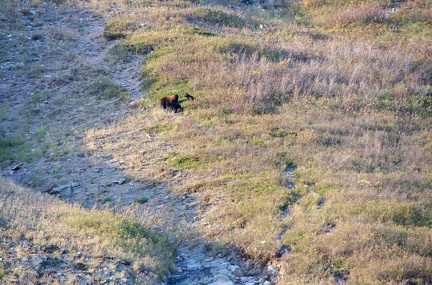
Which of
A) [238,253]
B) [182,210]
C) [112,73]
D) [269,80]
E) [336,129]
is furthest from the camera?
[112,73]

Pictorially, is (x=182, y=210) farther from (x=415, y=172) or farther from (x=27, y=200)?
(x=415, y=172)

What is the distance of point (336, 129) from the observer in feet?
42.3

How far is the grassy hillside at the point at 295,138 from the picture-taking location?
27.6 feet

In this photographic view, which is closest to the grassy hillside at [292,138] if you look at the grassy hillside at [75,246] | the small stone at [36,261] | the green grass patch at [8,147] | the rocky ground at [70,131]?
the rocky ground at [70,131]

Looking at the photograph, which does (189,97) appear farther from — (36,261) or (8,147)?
(36,261)

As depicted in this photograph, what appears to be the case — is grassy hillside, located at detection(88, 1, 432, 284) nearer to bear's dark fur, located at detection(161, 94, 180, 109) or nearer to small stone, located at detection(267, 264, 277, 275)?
small stone, located at detection(267, 264, 277, 275)

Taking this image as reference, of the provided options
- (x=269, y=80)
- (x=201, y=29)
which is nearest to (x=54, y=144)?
(x=269, y=80)

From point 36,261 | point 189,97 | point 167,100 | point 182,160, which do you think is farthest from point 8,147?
point 36,261

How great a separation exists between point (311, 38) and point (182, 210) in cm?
1283

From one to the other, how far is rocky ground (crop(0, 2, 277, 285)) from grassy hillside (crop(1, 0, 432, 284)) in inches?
16.6

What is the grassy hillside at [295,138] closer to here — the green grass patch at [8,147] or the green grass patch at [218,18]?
the green grass patch at [218,18]

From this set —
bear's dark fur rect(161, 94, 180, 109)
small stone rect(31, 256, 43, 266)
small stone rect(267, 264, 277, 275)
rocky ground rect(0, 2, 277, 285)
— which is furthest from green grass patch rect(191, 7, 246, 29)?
small stone rect(31, 256, 43, 266)

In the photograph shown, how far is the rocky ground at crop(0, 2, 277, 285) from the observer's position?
7.52 m

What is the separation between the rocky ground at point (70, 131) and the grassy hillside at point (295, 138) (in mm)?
495
